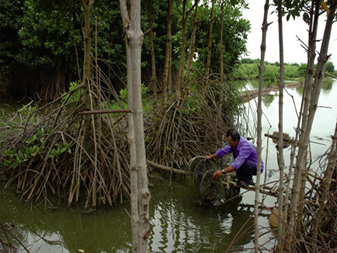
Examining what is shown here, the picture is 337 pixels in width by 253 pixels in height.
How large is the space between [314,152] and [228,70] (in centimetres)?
353

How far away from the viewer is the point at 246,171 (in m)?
4.15

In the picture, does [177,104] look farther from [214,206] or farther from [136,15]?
[136,15]

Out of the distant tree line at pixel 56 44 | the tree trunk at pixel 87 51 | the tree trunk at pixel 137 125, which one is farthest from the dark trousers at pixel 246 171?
the distant tree line at pixel 56 44

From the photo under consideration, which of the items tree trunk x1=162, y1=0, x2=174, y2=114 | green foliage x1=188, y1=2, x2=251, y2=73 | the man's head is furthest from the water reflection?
green foliage x1=188, y1=2, x2=251, y2=73

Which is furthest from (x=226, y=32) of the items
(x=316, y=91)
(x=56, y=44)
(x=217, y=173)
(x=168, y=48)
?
(x=316, y=91)

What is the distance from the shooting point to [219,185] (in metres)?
4.28

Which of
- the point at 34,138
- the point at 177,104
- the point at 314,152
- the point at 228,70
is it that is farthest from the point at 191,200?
the point at 228,70

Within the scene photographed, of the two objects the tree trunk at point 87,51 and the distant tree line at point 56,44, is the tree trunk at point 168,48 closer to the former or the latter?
the tree trunk at point 87,51

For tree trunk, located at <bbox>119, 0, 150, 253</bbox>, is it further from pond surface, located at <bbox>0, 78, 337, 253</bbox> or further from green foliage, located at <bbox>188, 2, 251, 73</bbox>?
green foliage, located at <bbox>188, 2, 251, 73</bbox>

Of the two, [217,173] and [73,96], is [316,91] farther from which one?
[73,96]

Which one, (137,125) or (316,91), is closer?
(137,125)

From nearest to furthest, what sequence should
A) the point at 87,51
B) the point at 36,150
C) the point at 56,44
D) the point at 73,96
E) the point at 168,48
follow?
the point at 87,51, the point at 36,150, the point at 168,48, the point at 73,96, the point at 56,44

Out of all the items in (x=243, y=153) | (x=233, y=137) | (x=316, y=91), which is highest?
(x=316, y=91)

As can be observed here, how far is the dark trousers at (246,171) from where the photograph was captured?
4113mm
